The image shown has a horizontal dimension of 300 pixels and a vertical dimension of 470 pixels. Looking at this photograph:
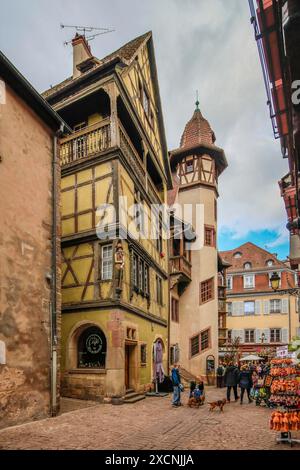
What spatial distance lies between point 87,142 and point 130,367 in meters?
8.82

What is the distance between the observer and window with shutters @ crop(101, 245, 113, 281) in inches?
587

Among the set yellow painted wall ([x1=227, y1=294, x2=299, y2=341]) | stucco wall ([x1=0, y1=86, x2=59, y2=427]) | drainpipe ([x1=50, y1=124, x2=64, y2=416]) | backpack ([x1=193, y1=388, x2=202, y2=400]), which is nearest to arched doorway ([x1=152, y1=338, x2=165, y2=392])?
backpack ([x1=193, y1=388, x2=202, y2=400])

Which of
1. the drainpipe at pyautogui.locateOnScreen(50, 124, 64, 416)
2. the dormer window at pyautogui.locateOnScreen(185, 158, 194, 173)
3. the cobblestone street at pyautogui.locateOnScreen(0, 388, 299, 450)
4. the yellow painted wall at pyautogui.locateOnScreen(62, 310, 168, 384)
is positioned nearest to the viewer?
the cobblestone street at pyautogui.locateOnScreen(0, 388, 299, 450)

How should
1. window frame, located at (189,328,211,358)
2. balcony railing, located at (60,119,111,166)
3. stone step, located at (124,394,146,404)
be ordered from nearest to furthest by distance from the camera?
stone step, located at (124,394,146,404), balcony railing, located at (60,119,111,166), window frame, located at (189,328,211,358)

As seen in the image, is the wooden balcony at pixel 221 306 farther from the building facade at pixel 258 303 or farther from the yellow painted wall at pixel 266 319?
the yellow painted wall at pixel 266 319

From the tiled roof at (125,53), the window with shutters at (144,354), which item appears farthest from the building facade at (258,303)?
the tiled roof at (125,53)

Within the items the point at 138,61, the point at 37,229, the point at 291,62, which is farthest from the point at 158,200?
the point at 291,62

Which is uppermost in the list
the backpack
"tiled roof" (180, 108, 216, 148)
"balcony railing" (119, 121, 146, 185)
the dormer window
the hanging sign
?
"tiled roof" (180, 108, 216, 148)

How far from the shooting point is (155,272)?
20719 millimetres

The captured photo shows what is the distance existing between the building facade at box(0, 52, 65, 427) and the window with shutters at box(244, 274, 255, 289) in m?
36.3

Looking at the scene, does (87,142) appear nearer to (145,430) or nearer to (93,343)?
(93,343)

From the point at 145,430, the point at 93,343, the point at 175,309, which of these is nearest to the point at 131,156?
the point at 93,343

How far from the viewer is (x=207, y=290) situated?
87.1ft

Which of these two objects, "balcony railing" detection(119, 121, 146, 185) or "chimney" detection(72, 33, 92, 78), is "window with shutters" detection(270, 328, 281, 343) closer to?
"balcony railing" detection(119, 121, 146, 185)
